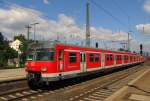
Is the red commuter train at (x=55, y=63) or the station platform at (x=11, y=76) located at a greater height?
the red commuter train at (x=55, y=63)

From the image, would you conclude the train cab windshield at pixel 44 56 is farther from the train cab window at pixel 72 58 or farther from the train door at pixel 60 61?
the train cab window at pixel 72 58

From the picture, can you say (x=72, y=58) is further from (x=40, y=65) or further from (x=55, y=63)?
(x=40, y=65)

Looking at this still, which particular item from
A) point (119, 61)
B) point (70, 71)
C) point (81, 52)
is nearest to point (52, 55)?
point (70, 71)

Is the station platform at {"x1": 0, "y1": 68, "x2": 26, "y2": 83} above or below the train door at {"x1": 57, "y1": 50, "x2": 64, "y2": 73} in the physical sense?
below

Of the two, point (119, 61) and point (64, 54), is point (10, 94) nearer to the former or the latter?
point (64, 54)

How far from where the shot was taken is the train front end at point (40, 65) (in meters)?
18.3

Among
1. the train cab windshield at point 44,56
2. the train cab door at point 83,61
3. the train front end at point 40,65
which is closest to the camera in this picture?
the train front end at point 40,65

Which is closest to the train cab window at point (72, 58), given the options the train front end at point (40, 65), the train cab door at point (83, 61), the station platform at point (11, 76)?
the train cab door at point (83, 61)

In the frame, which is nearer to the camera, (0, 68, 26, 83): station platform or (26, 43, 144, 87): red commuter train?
(26, 43, 144, 87): red commuter train

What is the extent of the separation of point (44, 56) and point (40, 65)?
694 mm

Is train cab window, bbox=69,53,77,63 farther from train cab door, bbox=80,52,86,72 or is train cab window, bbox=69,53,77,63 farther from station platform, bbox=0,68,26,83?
station platform, bbox=0,68,26,83

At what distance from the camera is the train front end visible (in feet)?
59.9

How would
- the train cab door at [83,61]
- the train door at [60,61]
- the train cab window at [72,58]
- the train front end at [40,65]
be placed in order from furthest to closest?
1. the train cab door at [83,61]
2. the train cab window at [72,58]
3. the train door at [60,61]
4. the train front end at [40,65]

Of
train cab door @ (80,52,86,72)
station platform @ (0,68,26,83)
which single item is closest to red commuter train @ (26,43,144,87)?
train cab door @ (80,52,86,72)
